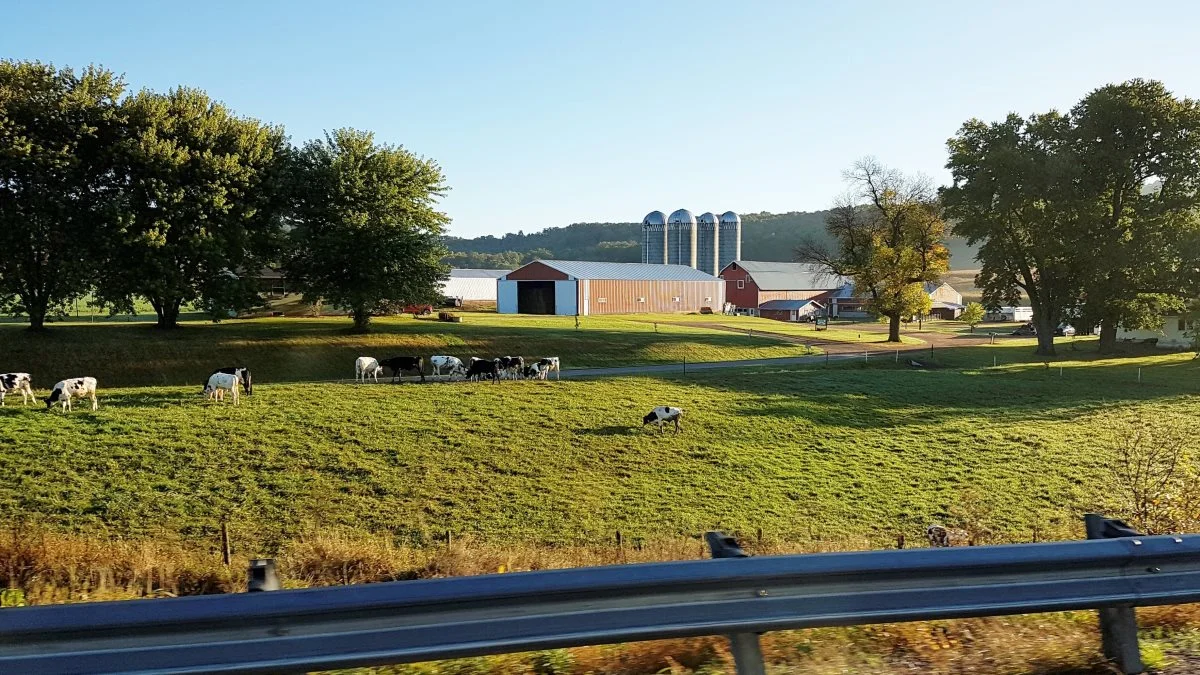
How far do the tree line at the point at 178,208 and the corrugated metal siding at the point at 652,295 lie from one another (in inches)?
1394

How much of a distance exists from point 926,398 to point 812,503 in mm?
16977

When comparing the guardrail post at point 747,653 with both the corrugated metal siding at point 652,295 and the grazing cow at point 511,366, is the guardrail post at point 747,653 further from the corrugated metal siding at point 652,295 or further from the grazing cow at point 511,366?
A: the corrugated metal siding at point 652,295

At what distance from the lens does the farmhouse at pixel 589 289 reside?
7869 cm

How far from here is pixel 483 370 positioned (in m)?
35.5

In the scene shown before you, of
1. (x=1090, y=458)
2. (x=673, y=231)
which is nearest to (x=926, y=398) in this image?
(x=1090, y=458)

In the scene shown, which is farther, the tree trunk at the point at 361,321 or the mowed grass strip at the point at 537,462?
the tree trunk at the point at 361,321

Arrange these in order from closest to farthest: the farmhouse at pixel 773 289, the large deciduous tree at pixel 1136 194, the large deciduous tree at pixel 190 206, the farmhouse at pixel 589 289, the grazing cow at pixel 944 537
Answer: the grazing cow at pixel 944 537, the large deciduous tree at pixel 190 206, the large deciduous tree at pixel 1136 194, the farmhouse at pixel 589 289, the farmhouse at pixel 773 289

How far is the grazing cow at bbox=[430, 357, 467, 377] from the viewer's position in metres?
36.2

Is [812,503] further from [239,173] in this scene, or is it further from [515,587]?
[239,173]

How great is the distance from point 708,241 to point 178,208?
10516cm

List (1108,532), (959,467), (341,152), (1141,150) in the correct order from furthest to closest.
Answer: (1141,150) < (341,152) < (959,467) < (1108,532)

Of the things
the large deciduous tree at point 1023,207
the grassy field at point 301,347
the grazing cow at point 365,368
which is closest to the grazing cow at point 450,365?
the grazing cow at point 365,368

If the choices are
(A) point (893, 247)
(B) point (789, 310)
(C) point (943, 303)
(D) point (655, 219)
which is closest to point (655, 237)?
(D) point (655, 219)

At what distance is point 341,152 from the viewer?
45.4 m
